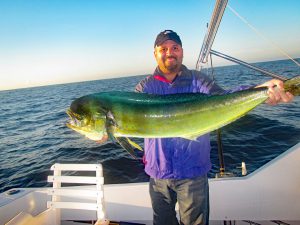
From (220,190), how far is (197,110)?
2442 millimetres

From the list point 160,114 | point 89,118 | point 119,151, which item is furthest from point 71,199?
point 119,151

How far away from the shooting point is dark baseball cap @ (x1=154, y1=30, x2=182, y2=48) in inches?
132

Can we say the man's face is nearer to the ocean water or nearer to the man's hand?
the man's hand

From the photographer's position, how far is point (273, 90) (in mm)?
2516

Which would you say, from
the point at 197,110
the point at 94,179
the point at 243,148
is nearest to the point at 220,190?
the point at 94,179

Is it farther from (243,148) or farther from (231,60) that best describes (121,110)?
(243,148)

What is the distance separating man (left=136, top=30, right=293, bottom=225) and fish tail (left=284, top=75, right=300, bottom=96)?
0.80 metres

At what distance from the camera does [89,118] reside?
2.69 metres

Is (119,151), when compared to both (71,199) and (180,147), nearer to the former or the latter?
(71,199)

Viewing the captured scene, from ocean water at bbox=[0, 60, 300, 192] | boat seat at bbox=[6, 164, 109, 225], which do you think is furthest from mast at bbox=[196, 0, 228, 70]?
ocean water at bbox=[0, 60, 300, 192]

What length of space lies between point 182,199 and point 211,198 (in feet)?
4.58

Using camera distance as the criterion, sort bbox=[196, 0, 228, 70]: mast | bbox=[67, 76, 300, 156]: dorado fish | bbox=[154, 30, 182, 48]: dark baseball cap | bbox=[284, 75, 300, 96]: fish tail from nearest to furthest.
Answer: bbox=[284, 75, 300, 96]: fish tail → bbox=[67, 76, 300, 156]: dorado fish → bbox=[154, 30, 182, 48]: dark baseball cap → bbox=[196, 0, 228, 70]: mast

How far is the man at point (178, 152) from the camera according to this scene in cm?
327

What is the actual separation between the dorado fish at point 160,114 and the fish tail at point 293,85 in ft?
Result: 1.26
